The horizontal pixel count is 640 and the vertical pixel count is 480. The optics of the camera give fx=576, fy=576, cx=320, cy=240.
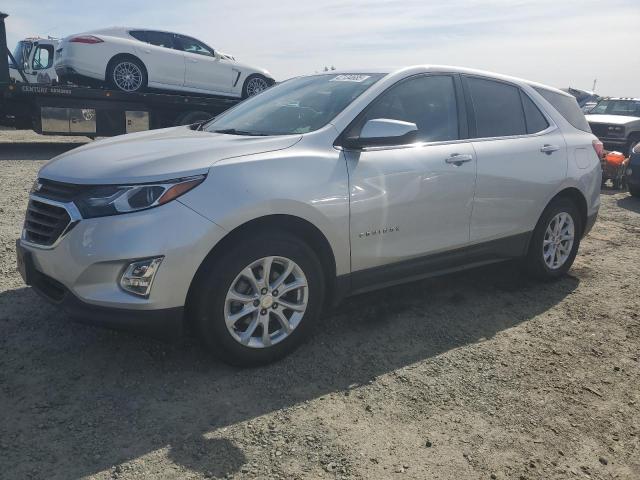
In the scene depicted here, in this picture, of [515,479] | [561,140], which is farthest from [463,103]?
[515,479]

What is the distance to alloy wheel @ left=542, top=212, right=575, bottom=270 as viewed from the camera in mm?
4910

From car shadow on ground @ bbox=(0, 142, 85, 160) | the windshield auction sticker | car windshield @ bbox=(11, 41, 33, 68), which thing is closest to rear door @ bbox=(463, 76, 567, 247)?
the windshield auction sticker

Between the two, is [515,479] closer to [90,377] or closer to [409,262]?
[409,262]

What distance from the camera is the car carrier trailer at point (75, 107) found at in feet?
35.7

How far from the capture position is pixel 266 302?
3.27m

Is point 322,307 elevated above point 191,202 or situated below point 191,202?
below

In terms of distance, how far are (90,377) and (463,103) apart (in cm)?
314

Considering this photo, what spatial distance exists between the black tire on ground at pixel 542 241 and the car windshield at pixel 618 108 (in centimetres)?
1300

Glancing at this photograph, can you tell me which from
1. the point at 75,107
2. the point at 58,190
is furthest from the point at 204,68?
the point at 58,190

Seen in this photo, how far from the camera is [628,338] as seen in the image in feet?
13.1

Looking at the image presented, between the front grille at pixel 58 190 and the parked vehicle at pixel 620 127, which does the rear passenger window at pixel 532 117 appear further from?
the parked vehicle at pixel 620 127

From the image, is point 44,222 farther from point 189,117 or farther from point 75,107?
point 189,117

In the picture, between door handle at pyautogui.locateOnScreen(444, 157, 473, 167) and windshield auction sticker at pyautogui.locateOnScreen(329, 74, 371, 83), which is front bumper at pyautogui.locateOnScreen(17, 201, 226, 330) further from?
door handle at pyautogui.locateOnScreen(444, 157, 473, 167)

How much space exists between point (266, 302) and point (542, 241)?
106 inches
